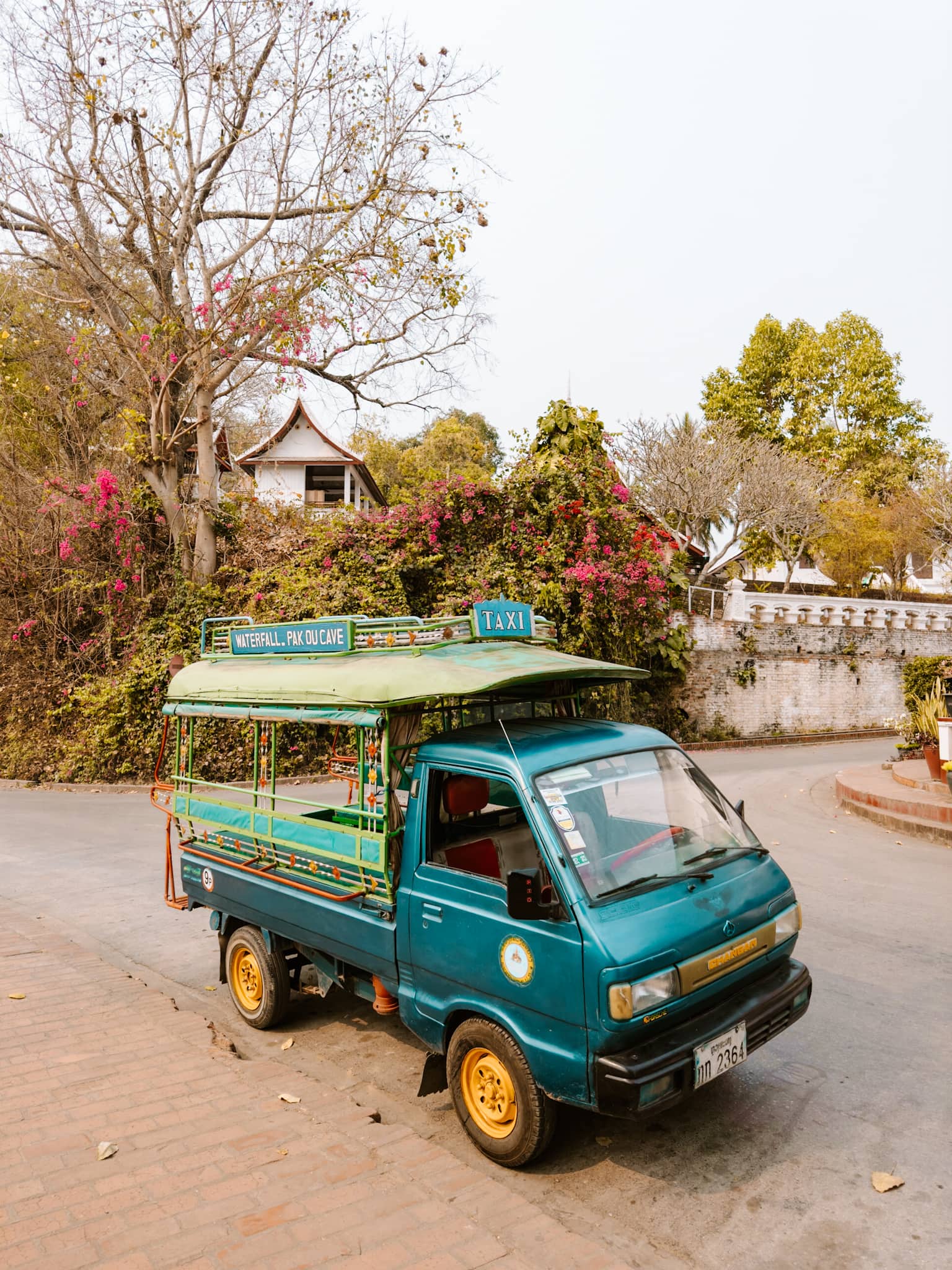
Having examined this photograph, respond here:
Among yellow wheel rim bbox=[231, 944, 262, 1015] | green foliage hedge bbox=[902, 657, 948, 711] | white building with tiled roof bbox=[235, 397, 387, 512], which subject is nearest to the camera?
yellow wheel rim bbox=[231, 944, 262, 1015]

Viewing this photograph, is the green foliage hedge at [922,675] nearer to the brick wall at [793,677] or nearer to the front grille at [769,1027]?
the brick wall at [793,677]

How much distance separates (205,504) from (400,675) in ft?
49.5

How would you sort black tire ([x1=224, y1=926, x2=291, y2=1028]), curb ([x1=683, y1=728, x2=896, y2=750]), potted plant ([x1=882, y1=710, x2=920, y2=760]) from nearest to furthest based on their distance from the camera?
black tire ([x1=224, y1=926, x2=291, y2=1028]), potted plant ([x1=882, y1=710, x2=920, y2=760]), curb ([x1=683, y1=728, x2=896, y2=750])

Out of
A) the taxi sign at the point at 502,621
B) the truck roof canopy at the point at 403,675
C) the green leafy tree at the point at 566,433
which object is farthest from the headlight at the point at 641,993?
the green leafy tree at the point at 566,433

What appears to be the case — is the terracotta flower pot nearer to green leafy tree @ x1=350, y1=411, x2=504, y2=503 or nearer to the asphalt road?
the asphalt road

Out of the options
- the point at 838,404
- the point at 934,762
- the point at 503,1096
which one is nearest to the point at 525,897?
the point at 503,1096

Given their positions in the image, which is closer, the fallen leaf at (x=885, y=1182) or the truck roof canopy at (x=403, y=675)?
the fallen leaf at (x=885, y=1182)

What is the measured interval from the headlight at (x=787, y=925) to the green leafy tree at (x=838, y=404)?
125 feet

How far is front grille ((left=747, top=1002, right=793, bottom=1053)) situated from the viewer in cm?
402

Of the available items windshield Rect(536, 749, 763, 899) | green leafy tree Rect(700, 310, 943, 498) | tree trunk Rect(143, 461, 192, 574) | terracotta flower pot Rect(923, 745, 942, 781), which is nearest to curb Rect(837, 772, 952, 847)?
terracotta flower pot Rect(923, 745, 942, 781)

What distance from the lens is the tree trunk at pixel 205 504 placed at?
18516mm

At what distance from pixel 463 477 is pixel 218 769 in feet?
28.0

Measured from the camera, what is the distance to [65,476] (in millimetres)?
21359

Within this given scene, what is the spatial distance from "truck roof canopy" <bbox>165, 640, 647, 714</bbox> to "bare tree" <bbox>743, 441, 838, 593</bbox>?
3045cm
